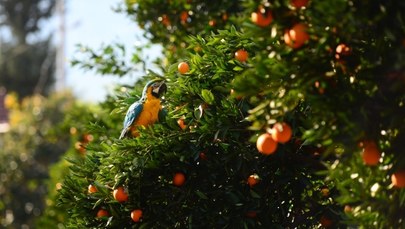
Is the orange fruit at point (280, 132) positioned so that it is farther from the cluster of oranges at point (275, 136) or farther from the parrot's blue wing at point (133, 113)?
Result: the parrot's blue wing at point (133, 113)

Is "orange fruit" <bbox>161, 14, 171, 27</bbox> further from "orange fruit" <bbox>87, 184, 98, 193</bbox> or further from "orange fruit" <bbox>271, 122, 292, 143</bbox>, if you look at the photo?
"orange fruit" <bbox>271, 122, 292, 143</bbox>

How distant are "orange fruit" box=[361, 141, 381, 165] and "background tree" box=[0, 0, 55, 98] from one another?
2429 cm

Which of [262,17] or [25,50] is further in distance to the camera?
[25,50]

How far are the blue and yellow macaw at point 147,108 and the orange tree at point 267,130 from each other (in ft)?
0.27

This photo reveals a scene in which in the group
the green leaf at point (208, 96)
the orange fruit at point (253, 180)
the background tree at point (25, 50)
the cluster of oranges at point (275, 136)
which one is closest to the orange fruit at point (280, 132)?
the cluster of oranges at point (275, 136)

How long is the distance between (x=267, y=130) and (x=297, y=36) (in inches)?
17.1

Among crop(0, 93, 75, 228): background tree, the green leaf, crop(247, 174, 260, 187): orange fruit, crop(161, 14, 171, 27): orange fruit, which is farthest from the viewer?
crop(0, 93, 75, 228): background tree

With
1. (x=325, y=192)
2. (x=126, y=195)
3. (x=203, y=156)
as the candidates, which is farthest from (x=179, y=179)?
(x=325, y=192)

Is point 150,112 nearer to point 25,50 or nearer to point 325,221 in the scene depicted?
point 325,221

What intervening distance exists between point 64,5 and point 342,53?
77.1 feet

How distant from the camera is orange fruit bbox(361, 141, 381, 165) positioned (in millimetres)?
2523

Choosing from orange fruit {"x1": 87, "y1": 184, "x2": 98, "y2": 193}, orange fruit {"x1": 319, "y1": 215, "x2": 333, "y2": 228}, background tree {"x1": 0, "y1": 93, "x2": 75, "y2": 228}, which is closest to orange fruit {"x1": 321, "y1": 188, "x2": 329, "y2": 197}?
orange fruit {"x1": 319, "y1": 215, "x2": 333, "y2": 228}

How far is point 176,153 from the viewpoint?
3598mm

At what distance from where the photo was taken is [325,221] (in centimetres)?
366
